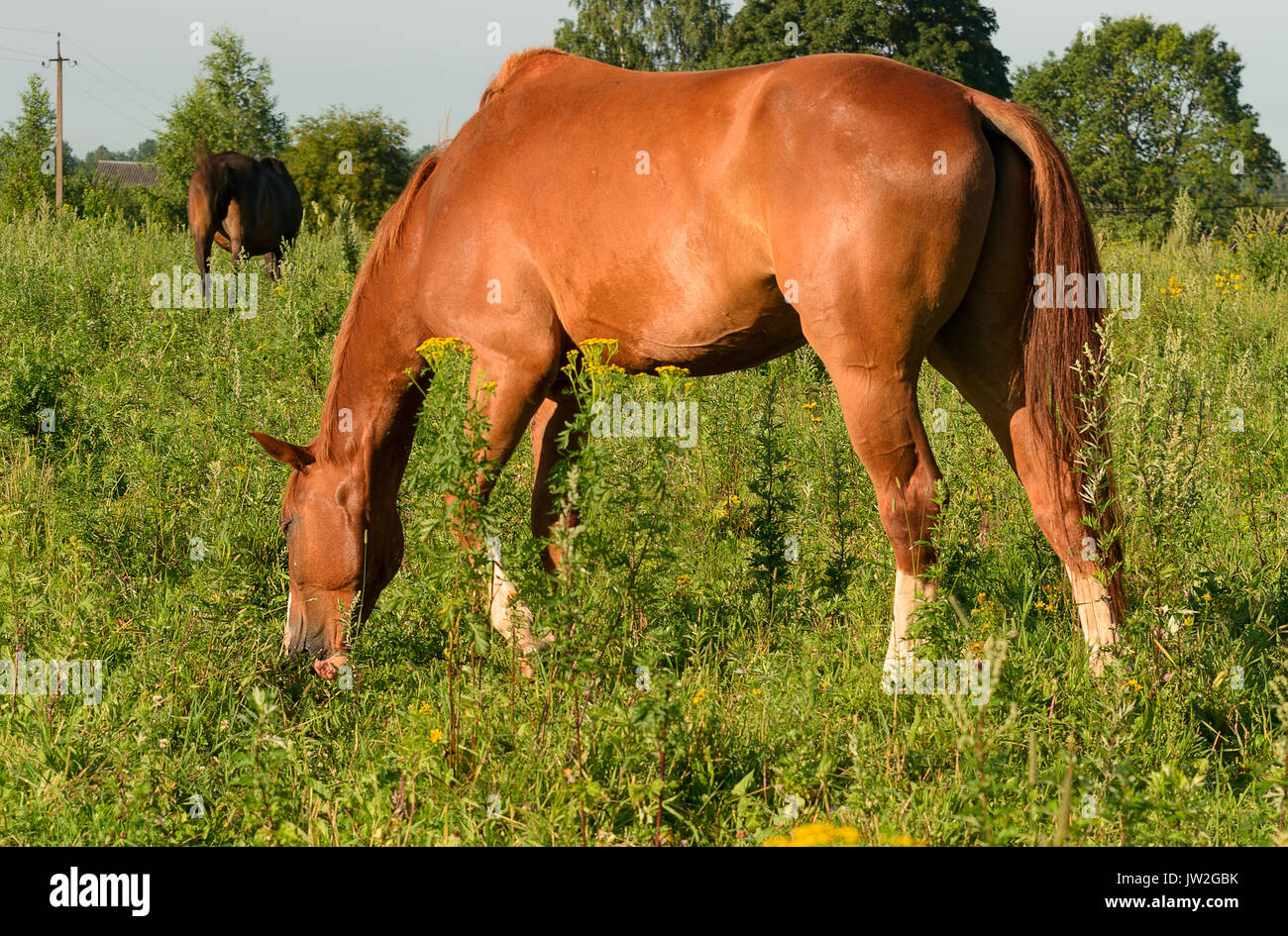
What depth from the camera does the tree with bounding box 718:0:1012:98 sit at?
121 feet

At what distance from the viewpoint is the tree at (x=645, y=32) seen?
46.8 metres

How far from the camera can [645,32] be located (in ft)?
156

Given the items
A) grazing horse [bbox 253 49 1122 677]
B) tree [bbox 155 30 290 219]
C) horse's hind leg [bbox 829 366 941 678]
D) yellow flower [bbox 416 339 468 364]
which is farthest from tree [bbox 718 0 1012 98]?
yellow flower [bbox 416 339 468 364]

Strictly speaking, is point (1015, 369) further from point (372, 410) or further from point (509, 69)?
point (372, 410)

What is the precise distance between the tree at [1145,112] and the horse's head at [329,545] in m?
44.0

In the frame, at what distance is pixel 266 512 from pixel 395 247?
1523 mm

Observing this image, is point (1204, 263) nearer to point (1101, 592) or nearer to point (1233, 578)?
point (1233, 578)

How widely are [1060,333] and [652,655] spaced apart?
1.93 metres

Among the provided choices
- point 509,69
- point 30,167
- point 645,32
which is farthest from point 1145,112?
point 509,69

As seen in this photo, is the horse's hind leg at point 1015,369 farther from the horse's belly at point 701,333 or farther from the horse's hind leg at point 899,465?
the horse's belly at point 701,333

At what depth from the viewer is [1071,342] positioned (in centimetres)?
371

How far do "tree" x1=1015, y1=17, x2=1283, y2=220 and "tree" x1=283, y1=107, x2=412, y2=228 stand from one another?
97.9 feet

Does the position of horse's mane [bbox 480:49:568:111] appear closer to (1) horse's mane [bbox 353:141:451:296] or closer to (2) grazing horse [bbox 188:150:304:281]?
(1) horse's mane [bbox 353:141:451:296]

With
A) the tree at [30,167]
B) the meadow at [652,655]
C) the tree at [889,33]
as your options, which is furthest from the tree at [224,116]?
the meadow at [652,655]
